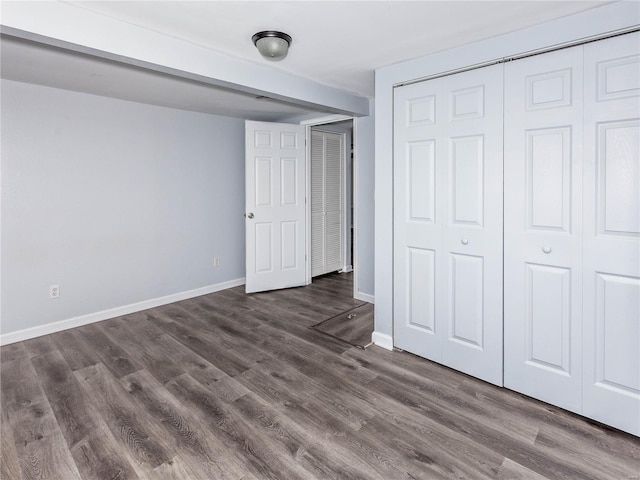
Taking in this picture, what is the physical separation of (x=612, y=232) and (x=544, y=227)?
12.9 inches

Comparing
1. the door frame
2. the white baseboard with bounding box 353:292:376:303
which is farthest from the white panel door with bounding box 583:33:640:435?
the door frame

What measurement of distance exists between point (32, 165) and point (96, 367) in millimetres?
1948

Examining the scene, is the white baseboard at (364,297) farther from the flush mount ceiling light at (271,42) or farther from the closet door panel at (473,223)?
the flush mount ceiling light at (271,42)

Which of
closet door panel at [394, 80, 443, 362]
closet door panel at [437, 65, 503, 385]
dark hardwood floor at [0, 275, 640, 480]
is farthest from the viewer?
closet door panel at [394, 80, 443, 362]

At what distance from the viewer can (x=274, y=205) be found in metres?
4.75

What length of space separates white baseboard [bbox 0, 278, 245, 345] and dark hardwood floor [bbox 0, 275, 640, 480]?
0.38ft

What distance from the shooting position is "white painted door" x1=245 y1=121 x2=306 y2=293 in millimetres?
4570

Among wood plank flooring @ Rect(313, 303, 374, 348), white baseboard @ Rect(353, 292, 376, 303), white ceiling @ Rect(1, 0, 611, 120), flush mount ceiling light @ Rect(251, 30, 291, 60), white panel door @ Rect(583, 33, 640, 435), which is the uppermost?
white ceiling @ Rect(1, 0, 611, 120)

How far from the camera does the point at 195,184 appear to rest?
4.49 m

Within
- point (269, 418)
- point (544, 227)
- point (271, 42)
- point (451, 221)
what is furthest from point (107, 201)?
point (544, 227)

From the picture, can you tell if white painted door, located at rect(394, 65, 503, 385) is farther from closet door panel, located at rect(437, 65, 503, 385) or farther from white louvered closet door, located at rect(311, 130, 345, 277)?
white louvered closet door, located at rect(311, 130, 345, 277)

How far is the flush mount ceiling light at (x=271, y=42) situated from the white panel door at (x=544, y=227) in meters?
1.41

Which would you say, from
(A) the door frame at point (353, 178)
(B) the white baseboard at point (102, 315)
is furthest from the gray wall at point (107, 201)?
(A) the door frame at point (353, 178)

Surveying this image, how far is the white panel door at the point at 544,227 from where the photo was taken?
2.08 metres
